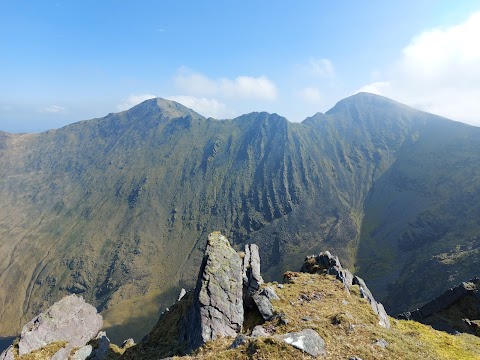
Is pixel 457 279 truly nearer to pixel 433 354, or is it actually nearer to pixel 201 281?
pixel 433 354

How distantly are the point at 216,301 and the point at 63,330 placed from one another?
95.9ft

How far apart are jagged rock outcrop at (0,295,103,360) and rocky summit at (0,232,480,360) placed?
18 cm

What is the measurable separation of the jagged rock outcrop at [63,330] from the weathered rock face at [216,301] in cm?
1409

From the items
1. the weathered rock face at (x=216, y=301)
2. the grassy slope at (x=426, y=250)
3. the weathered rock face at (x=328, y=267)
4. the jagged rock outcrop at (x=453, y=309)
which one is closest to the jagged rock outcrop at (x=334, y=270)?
the weathered rock face at (x=328, y=267)

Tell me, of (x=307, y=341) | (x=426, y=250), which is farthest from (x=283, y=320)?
(x=426, y=250)

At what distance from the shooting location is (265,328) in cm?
2331

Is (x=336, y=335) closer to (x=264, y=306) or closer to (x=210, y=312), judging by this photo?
(x=264, y=306)

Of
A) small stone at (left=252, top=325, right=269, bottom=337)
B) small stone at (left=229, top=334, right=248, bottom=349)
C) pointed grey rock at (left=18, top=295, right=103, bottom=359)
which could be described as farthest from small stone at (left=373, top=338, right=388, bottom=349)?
pointed grey rock at (left=18, top=295, right=103, bottom=359)

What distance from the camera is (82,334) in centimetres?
4128

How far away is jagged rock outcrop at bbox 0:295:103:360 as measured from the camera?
3212 centimetres

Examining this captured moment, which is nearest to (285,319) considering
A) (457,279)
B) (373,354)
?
(373,354)

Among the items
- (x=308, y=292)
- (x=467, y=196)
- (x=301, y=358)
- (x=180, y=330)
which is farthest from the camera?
(x=467, y=196)

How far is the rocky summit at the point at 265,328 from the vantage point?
19.6m

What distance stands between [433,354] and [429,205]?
204 m
